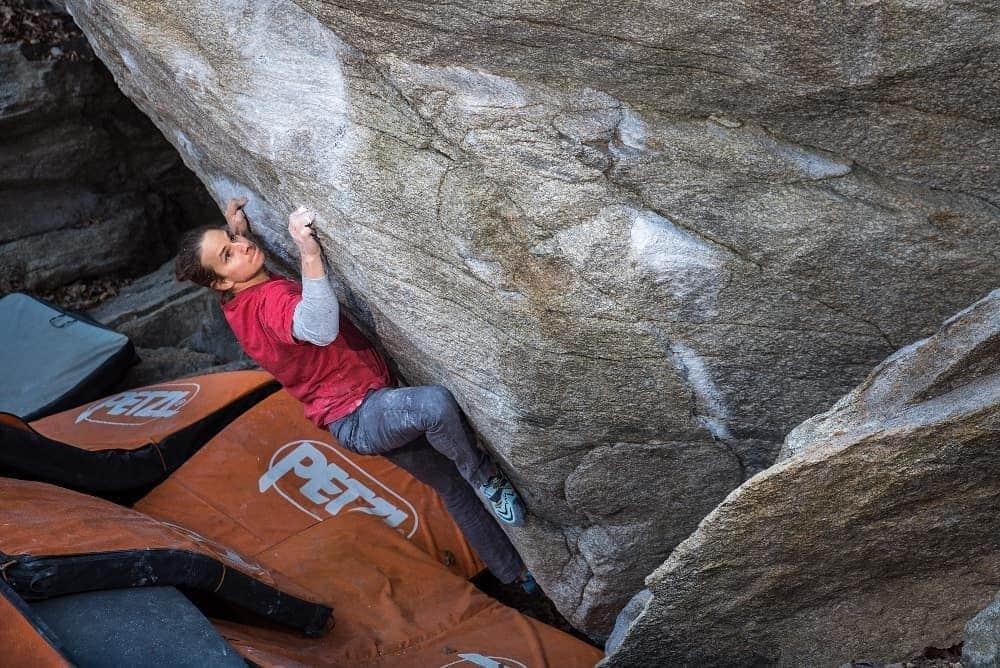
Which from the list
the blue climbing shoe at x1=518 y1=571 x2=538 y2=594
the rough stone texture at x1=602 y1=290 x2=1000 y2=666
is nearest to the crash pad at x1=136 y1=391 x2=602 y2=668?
the blue climbing shoe at x1=518 y1=571 x2=538 y2=594

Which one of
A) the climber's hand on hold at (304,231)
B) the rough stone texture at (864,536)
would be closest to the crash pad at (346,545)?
the rough stone texture at (864,536)

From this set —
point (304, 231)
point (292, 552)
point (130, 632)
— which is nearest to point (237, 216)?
point (304, 231)

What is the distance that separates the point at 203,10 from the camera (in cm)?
362

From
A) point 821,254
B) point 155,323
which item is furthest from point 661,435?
point 155,323

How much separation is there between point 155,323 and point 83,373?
3.53 ft

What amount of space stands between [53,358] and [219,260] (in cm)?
280

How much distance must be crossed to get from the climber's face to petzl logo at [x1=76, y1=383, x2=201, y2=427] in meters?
1.68

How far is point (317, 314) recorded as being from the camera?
151 inches

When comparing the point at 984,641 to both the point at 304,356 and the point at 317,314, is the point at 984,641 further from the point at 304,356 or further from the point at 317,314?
the point at 304,356

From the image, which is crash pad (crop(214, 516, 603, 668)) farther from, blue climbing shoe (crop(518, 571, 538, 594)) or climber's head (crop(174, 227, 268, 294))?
climber's head (crop(174, 227, 268, 294))

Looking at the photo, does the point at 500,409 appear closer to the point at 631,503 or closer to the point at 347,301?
the point at 631,503

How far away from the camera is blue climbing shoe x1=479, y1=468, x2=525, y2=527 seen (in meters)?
4.37

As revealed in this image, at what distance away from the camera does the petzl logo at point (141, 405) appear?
5566mm

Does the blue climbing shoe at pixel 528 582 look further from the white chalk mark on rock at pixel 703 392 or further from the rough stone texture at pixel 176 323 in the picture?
the rough stone texture at pixel 176 323
